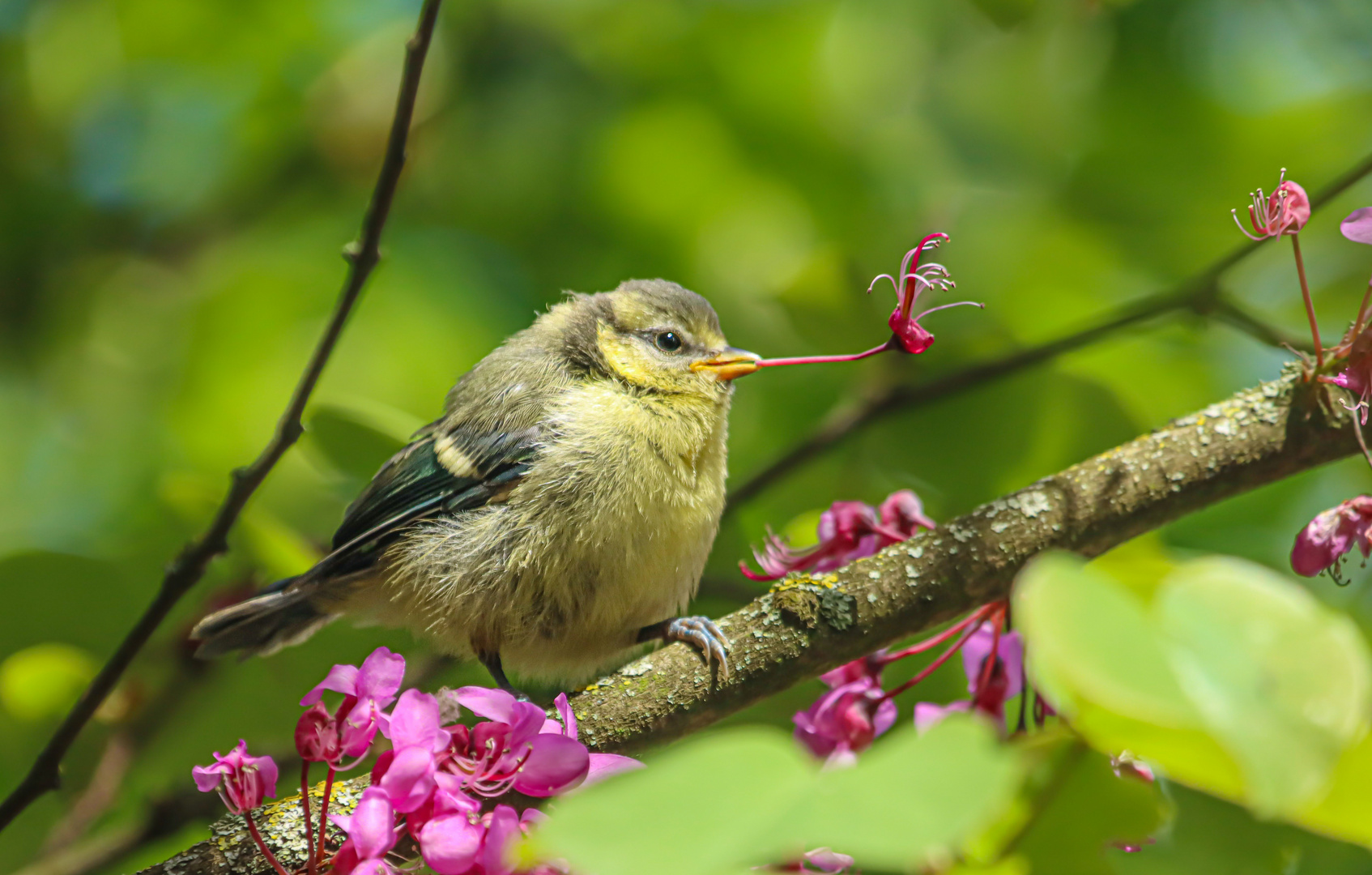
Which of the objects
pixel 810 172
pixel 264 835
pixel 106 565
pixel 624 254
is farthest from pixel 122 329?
pixel 264 835

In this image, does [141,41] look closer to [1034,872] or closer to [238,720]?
[238,720]

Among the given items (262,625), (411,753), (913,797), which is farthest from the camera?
(262,625)

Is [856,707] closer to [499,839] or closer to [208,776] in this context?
[499,839]

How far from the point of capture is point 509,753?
1.71 metres

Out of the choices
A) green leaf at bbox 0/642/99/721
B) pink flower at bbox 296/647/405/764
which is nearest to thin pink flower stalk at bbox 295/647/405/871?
pink flower at bbox 296/647/405/764

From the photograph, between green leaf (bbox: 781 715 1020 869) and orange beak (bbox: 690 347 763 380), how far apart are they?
2.19m

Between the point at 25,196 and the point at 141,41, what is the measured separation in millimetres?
1444

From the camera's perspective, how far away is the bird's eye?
333 cm

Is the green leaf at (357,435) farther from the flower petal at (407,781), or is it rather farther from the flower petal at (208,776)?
the flower petal at (407,781)

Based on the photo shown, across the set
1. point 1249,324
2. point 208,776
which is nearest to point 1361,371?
point 1249,324

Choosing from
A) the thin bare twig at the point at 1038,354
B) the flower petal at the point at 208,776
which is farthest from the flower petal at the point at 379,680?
the thin bare twig at the point at 1038,354

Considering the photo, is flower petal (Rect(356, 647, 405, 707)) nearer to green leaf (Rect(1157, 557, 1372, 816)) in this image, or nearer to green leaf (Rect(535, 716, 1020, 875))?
green leaf (Rect(535, 716, 1020, 875))

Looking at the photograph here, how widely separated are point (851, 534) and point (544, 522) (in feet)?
2.71

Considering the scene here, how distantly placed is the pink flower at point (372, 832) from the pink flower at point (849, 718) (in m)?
0.83
